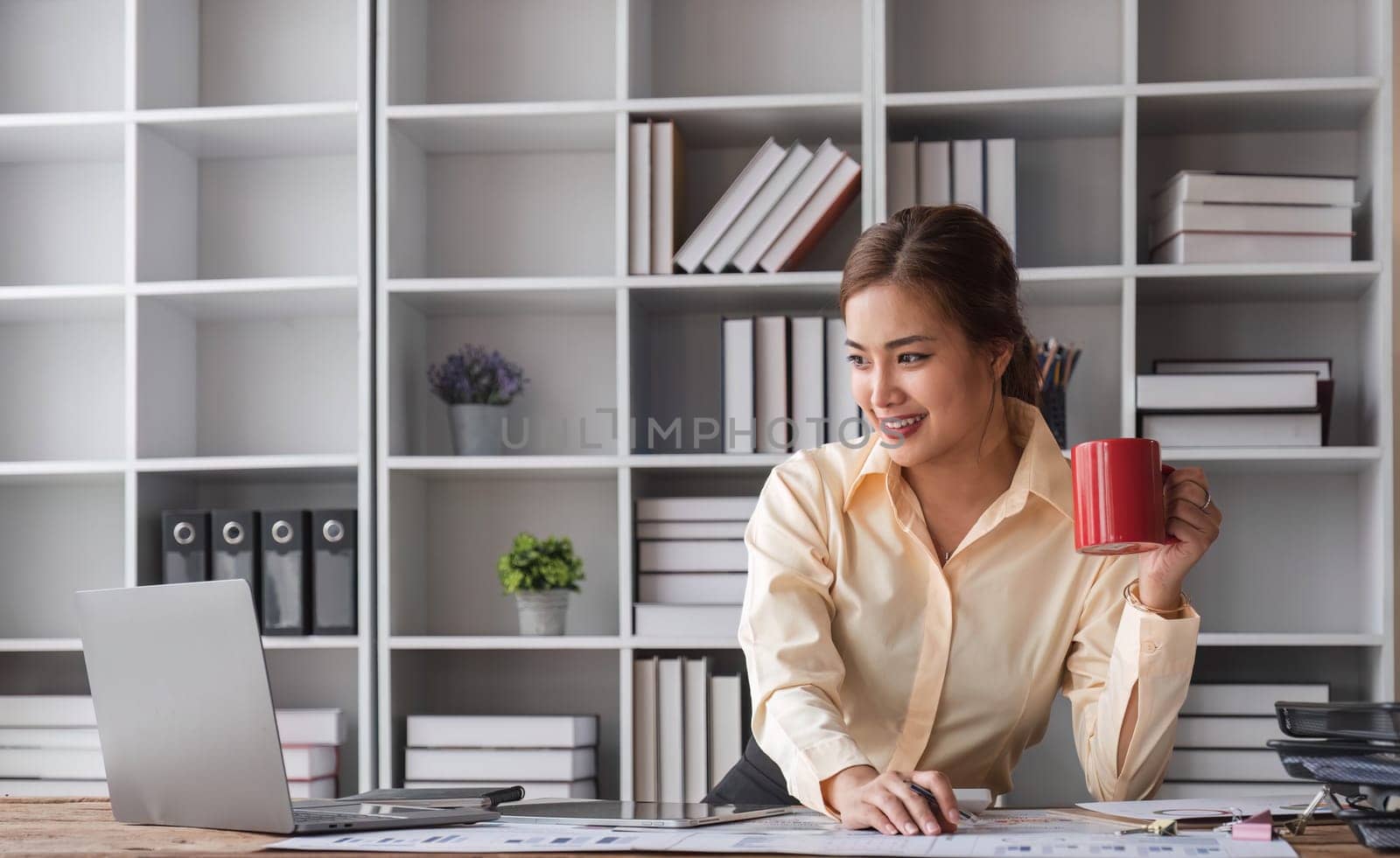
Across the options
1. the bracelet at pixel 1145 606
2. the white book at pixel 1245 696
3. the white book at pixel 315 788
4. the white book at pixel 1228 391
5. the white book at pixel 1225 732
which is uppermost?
the white book at pixel 1228 391

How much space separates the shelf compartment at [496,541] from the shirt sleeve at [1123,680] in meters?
1.40

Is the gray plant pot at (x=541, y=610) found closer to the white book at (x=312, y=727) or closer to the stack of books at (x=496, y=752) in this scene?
the stack of books at (x=496, y=752)

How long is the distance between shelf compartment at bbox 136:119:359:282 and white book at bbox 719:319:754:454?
0.96 meters

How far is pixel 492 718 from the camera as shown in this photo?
262 cm

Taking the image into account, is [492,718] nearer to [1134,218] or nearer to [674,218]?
[674,218]

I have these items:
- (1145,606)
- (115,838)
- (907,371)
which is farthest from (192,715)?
(1145,606)

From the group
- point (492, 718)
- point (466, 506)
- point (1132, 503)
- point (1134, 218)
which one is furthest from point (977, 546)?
point (466, 506)

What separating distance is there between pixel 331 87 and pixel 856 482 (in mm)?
Answer: 1935

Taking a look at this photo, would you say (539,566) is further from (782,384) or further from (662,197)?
(662,197)

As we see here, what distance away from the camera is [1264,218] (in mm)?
2500

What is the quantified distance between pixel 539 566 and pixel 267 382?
0.85 metres

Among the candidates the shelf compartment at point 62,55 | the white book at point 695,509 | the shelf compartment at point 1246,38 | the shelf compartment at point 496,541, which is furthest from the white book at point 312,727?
the shelf compartment at point 1246,38

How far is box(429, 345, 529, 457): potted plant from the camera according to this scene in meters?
2.74

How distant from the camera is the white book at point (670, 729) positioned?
260cm
